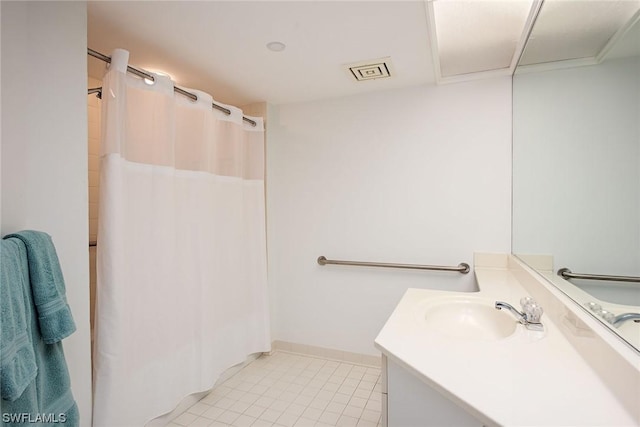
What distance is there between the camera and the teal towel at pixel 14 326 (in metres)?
0.87

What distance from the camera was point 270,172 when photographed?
264cm

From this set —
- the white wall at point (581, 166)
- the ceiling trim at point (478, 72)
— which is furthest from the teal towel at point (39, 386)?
the white wall at point (581, 166)

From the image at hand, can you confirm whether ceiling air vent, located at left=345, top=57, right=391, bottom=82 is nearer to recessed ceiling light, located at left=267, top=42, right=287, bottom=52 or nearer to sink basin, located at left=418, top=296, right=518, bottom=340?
recessed ceiling light, located at left=267, top=42, right=287, bottom=52

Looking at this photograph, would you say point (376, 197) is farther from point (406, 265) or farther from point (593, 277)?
point (593, 277)

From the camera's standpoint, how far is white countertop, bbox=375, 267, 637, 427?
27.5 inches

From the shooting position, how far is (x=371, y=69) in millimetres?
1972

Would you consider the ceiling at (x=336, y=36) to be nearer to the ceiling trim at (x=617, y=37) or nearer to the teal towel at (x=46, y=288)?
the ceiling trim at (x=617, y=37)

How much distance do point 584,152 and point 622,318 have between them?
2.44 feet

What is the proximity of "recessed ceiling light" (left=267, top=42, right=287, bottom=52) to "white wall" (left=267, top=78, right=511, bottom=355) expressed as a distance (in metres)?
0.86

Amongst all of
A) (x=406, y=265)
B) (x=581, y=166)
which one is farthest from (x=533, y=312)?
(x=406, y=265)

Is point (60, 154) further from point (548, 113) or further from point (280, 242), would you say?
point (548, 113)

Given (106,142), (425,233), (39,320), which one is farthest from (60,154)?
(425,233)

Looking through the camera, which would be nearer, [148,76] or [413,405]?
[413,405]

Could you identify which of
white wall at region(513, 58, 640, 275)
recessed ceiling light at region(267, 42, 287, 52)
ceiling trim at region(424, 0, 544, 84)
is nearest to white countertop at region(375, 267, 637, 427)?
white wall at region(513, 58, 640, 275)
